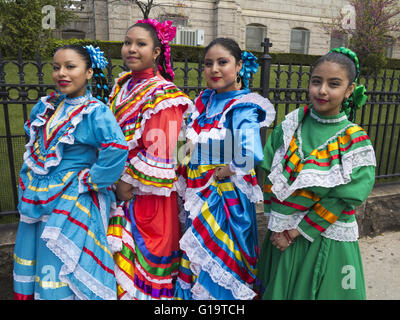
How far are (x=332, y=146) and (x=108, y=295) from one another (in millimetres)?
1569

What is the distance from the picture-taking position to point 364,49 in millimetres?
15562

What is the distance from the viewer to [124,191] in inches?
80.4

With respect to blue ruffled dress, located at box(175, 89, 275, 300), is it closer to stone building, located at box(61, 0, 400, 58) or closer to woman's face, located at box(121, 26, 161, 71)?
woman's face, located at box(121, 26, 161, 71)

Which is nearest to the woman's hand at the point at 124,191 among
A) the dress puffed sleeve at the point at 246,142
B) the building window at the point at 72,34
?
the dress puffed sleeve at the point at 246,142

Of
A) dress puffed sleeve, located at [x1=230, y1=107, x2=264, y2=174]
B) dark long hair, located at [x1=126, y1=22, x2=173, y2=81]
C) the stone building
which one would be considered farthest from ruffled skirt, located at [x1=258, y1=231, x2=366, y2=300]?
the stone building

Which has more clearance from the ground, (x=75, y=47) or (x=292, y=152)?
(x=75, y=47)

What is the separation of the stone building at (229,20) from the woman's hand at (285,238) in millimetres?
17943

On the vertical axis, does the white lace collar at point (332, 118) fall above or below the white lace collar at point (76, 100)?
below

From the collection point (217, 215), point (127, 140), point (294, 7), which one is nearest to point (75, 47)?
point (127, 140)

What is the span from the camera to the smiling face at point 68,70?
1.87 metres

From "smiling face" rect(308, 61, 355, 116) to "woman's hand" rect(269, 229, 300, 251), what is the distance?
0.74 meters

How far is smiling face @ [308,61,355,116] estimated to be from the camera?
177 centimetres

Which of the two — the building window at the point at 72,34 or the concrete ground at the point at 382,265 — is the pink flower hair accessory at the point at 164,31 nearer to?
the concrete ground at the point at 382,265
